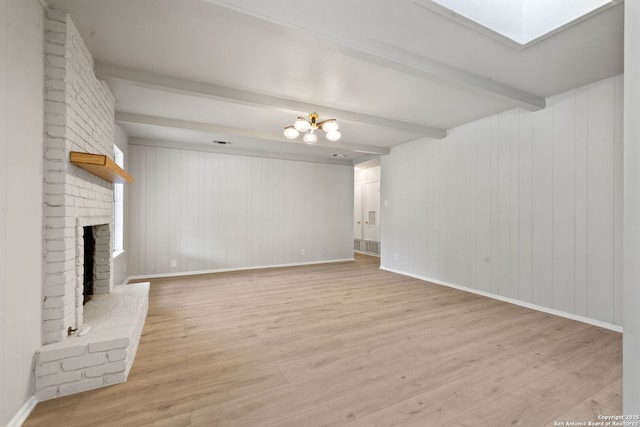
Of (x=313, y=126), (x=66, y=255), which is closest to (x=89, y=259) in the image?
(x=66, y=255)

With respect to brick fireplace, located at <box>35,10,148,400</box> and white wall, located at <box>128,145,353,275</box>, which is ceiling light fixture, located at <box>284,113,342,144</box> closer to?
brick fireplace, located at <box>35,10,148,400</box>

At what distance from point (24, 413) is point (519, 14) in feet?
15.0

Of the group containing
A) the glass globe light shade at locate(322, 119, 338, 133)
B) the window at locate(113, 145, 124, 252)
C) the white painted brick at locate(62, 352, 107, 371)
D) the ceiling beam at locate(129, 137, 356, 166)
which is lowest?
the white painted brick at locate(62, 352, 107, 371)

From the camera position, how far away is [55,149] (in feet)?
6.45

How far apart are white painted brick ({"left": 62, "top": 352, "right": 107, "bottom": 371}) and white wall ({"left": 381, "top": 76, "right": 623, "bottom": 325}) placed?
4708mm

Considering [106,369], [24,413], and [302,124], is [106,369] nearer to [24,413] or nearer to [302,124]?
[24,413]

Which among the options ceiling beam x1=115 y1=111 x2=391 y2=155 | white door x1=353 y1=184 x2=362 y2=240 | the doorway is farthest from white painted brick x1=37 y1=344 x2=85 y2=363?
white door x1=353 y1=184 x2=362 y2=240

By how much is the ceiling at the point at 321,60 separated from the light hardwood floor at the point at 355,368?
2.59 meters

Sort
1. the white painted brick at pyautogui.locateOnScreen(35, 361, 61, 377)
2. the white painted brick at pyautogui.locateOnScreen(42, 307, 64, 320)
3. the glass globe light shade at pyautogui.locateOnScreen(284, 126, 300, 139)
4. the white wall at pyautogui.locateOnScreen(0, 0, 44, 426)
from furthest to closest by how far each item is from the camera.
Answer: the glass globe light shade at pyautogui.locateOnScreen(284, 126, 300, 139)
the white painted brick at pyautogui.locateOnScreen(42, 307, 64, 320)
the white painted brick at pyautogui.locateOnScreen(35, 361, 61, 377)
the white wall at pyautogui.locateOnScreen(0, 0, 44, 426)

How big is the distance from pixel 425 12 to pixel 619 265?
324 cm

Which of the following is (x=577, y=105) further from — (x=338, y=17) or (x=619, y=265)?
(x=338, y=17)

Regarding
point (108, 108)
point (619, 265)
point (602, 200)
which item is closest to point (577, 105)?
point (602, 200)

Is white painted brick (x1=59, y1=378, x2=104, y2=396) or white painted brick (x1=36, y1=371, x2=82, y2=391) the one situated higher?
white painted brick (x1=36, y1=371, x2=82, y2=391)

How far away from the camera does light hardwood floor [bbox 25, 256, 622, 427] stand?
1704mm
